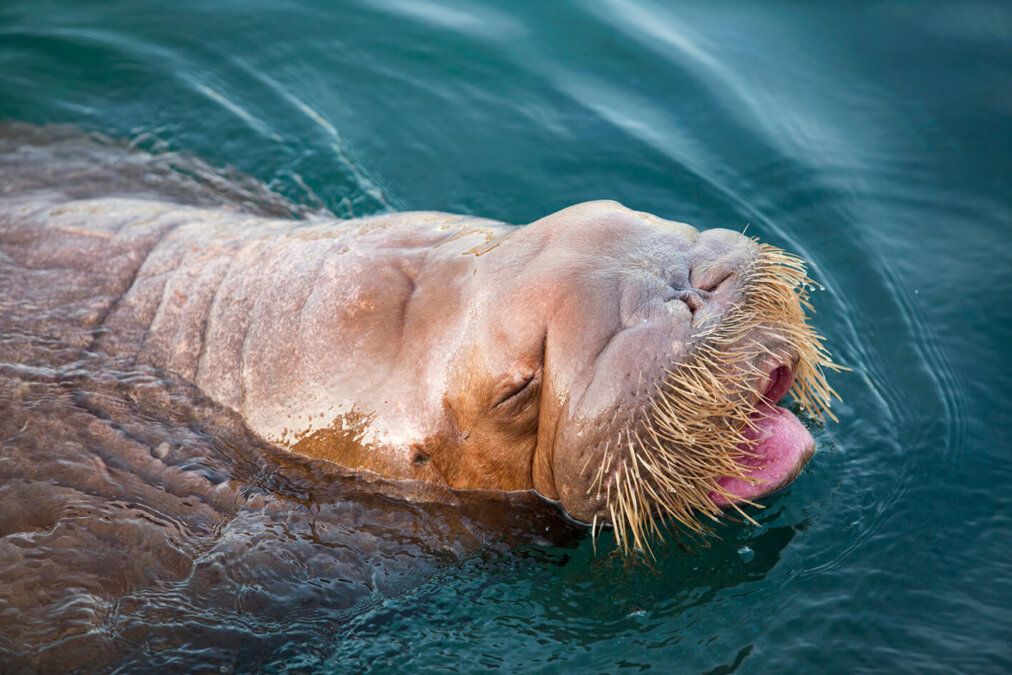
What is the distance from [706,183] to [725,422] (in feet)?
13.2

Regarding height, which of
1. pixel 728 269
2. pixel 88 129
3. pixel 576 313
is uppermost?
pixel 728 269

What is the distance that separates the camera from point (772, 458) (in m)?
3.89

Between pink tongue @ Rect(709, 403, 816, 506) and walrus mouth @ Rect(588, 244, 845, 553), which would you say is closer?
walrus mouth @ Rect(588, 244, 845, 553)

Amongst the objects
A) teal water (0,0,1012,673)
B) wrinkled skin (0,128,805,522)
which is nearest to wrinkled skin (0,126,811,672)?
wrinkled skin (0,128,805,522)

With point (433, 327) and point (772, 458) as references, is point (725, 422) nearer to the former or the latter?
point (772, 458)

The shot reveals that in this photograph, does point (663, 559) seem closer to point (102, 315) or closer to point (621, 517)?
point (621, 517)

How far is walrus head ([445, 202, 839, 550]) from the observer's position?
11.6 ft

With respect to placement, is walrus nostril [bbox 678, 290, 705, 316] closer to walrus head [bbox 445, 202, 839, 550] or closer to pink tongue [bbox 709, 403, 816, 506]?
walrus head [bbox 445, 202, 839, 550]

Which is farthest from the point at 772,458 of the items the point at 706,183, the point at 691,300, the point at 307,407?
the point at 706,183

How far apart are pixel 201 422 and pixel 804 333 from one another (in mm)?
2709

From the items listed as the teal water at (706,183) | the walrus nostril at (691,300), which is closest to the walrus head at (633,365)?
the walrus nostril at (691,300)

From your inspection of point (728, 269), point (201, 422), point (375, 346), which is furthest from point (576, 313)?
point (201, 422)

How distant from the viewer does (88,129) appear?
777 centimetres

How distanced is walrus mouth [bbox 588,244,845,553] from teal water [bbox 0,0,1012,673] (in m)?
0.63
